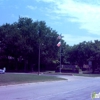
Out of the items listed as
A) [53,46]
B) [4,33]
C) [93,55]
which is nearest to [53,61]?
[53,46]

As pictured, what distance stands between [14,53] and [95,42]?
29297 mm

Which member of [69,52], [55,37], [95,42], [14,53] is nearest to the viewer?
[14,53]

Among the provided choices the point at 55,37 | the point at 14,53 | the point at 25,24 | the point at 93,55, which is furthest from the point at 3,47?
the point at 93,55

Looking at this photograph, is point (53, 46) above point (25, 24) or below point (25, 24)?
below

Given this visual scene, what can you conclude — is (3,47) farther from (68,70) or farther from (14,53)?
(68,70)

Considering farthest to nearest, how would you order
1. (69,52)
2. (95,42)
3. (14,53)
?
(69,52), (95,42), (14,53)

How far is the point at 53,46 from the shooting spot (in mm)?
86125

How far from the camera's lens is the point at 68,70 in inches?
3344

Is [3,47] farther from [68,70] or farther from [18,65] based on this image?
[68,70]

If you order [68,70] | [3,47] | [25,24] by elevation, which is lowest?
[68,70]

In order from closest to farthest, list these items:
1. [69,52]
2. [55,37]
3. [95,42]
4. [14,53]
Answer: [14,53], [55,37], [95,42], [69,52]

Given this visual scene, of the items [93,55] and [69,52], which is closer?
[93,55]

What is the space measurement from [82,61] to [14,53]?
87.4 feet

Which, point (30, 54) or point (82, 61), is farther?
point (82, 61)
